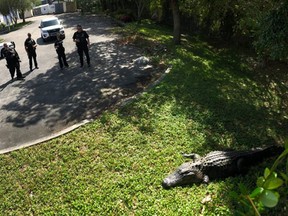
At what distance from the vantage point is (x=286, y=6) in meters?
8.08

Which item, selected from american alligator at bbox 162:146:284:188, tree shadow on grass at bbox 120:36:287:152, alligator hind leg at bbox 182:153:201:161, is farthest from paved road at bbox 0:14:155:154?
american alligator at bbox 162:146:284:188

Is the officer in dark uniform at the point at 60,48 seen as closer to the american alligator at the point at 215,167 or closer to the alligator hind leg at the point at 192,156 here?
the alligator hind leg at the point at 192,156

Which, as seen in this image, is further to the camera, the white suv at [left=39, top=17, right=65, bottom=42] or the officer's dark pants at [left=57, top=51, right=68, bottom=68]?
Result: the white suv at [left=39, top=17, right=65, bottom=42]

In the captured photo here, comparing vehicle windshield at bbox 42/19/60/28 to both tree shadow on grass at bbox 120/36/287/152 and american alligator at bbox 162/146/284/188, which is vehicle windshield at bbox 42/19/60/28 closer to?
tree shadow on grass at bbox 120/36/287/152

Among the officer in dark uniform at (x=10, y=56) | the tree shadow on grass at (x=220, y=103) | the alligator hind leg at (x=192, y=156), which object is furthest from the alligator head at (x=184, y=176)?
the officer in dark uniform at (x=10, y=56)

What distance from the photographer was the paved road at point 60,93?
9742mm

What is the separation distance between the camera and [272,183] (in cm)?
89

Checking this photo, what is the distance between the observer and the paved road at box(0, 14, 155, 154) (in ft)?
32.0

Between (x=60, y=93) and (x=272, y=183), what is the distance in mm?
11733

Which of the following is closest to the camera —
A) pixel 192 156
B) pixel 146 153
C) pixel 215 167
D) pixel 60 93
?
pixel 215 167

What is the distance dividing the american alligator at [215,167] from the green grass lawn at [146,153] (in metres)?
0.21

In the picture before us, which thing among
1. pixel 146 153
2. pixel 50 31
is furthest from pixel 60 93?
pixel 50 31

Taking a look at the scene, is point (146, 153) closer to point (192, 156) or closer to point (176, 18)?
point (192, 156)

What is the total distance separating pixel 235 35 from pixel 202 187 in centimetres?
1717
